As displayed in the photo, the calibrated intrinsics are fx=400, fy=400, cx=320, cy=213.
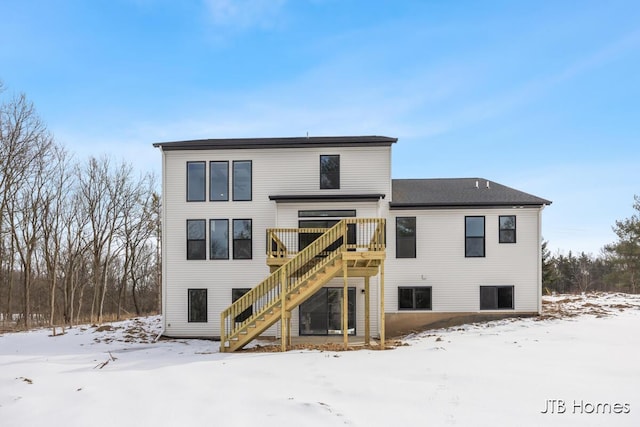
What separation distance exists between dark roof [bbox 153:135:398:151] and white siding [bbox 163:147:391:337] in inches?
9.1

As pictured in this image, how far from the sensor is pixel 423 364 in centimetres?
1023

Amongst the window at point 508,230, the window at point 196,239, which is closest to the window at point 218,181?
the window at point 196,239

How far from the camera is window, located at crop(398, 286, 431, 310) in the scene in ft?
57.4

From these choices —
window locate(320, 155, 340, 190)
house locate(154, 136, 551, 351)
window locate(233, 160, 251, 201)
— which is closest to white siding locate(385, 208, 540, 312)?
house locate(154, 136, 551, 351)

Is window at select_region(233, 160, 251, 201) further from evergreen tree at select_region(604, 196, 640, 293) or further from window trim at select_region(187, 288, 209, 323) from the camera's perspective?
evergreen tree at select_region(604, 196, 640, 293)

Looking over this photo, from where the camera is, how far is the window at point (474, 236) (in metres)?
17.6

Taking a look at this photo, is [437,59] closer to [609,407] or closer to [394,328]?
[394,328]

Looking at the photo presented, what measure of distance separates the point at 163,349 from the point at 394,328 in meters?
9.34

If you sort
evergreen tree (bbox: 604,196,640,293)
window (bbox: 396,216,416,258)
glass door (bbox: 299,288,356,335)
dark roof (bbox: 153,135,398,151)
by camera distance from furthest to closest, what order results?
1. evergreen tree (bbox: 604,196,640,293)
2. window (bbox: 396,216,416,258)
3. dark roof (bbox: 153,135,398,151)
4. glass door (bbox: 299,288,356,335)

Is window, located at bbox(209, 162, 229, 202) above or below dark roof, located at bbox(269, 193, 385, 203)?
above

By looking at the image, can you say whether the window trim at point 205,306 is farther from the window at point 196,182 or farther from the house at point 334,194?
the window at point 196,182

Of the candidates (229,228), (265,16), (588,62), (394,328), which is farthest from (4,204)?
(588,62)

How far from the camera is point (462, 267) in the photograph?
17.5 m

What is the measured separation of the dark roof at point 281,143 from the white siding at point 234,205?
23cm
